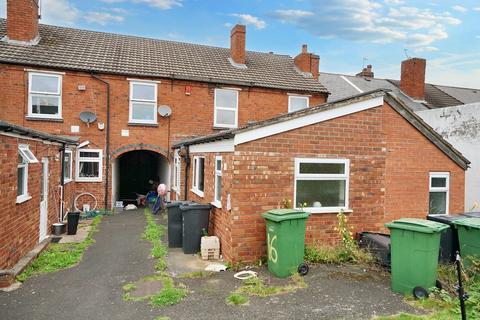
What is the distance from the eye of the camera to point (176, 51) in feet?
60.1

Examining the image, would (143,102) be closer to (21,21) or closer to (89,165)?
(89,165)

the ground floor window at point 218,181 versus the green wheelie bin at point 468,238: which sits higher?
the ground floor window at point 218,181

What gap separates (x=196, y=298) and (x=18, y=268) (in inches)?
133

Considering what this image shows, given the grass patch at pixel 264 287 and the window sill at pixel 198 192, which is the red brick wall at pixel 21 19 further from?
the grass patch at pixel 264 287

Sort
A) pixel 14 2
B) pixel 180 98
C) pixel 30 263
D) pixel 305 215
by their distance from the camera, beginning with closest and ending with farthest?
pixel 305 215
pixel 30 263
pixel 14 2
pixel 180 98

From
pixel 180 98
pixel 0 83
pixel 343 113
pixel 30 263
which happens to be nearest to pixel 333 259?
pixel 343 113

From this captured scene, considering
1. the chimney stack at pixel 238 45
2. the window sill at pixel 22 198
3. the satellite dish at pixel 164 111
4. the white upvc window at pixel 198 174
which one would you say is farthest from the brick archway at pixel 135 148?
the window sill at pixel 22 198

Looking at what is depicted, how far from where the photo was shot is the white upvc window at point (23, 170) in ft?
22.8

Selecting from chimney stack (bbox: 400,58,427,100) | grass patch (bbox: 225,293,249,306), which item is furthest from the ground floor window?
chimney stack (bbox: 400,58,427,100)

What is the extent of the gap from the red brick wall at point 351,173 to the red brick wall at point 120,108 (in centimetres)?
702

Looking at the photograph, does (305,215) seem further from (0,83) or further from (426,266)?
(0,83)

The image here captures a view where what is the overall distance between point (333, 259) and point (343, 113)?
3099 mm

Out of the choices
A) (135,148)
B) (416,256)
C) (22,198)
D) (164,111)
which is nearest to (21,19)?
(164,111)

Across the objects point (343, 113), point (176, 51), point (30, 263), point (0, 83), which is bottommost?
point (30, 263)
